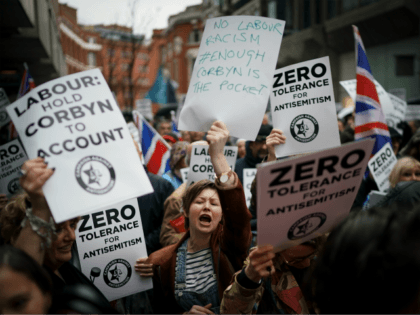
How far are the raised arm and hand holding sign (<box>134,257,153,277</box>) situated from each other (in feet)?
3.53

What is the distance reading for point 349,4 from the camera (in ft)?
60.0

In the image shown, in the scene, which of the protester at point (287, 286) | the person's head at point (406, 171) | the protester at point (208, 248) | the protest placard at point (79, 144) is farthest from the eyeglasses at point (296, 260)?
the person's head at point (406, 171)

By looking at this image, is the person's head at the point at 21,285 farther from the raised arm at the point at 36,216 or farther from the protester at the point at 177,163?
the protester at the point at 177,163

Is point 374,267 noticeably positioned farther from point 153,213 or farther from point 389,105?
point 389,105

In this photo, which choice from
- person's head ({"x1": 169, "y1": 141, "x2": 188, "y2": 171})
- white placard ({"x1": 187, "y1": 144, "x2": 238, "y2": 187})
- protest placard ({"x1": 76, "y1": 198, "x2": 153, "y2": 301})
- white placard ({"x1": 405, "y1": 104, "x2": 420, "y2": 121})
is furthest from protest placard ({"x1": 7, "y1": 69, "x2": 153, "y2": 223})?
white placard ({"x1": 405, "y1": 104, "x2": 420, "y2": 121})

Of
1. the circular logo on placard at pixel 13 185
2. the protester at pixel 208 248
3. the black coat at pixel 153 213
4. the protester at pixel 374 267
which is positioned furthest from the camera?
the black coat at pixel 153 213

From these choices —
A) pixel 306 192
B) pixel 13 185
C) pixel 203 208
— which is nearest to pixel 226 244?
pixel 203 208

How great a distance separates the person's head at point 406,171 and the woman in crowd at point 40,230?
3.04 m

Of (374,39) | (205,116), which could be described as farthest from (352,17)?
(205,116)

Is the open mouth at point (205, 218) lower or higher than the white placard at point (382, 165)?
higher

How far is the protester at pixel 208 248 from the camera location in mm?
2213

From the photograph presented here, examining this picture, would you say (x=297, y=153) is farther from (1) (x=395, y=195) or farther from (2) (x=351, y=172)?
(2) (x=351, y=172)

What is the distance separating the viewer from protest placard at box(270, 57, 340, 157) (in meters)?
3.12

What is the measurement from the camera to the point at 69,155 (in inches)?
73.0
